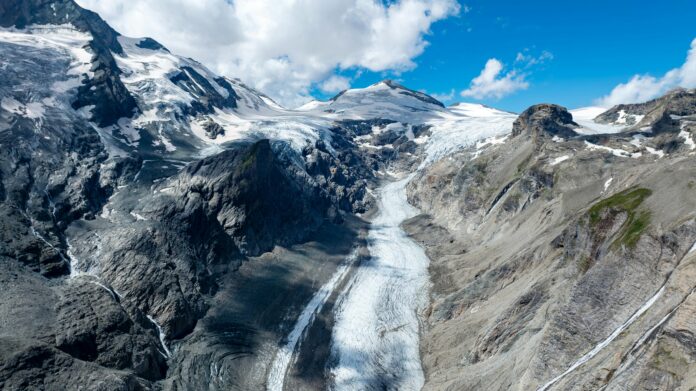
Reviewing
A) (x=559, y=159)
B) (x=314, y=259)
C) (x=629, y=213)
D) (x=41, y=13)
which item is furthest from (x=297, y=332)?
(x=41, y=13)

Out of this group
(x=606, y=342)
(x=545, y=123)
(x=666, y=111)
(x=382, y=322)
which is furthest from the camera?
(x=545, y=123)

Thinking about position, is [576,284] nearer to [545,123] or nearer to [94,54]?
[545,123]

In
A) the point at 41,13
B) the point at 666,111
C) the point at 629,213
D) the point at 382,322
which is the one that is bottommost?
the point at 382,322

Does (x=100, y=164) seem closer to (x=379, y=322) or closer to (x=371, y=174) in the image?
(x=379, y=322)

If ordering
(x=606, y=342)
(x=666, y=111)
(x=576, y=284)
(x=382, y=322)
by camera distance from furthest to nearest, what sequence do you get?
(x=666, y=111) < (x=382, y=322) < (x=576, y=284) < (x=606, y=342)

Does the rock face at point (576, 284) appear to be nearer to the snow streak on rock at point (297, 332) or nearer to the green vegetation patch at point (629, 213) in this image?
the green vegetation patch at point (629, 213)

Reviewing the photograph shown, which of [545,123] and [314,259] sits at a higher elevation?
[545,123]
